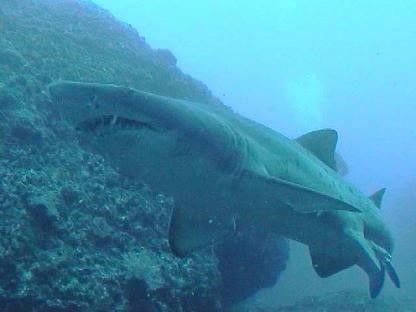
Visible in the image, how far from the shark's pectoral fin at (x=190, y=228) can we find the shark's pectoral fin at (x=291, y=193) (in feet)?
1.62

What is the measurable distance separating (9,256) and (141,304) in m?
1.67

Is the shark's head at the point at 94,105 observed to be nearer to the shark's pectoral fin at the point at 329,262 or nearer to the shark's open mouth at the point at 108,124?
the shark's open mouth at the point at 108,124

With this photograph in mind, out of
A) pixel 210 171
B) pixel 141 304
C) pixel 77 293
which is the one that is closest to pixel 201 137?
pixel 210 171

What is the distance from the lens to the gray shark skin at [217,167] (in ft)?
10.4

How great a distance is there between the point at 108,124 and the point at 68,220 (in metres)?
2.28

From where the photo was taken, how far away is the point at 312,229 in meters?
5.17

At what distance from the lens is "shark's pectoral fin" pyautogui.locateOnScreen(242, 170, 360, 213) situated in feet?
13.4

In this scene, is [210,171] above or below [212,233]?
above

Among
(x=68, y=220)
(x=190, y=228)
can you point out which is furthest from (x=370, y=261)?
(x=68, y=220)

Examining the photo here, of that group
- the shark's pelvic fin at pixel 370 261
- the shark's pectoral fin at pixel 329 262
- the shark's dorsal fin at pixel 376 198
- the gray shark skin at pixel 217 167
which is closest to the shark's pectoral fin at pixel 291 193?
the gray shark skin at pixel 217 167

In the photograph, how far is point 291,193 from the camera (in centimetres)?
420

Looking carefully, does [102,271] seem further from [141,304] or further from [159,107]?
[159,107]

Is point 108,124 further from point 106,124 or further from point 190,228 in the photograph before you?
point 190,228

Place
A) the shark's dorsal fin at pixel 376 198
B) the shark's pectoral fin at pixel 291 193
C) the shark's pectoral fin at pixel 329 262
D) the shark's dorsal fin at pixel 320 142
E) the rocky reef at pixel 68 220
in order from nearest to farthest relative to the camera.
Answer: the shark's pectoral fin at pixel 291 193 → the rocky reef at pixel 68 220 → the shark's pectoral fin at pixel 329 262 → the shark's dorsal fin at pixel 320 142 → the shark's dorsal fin at pixel 376 198
